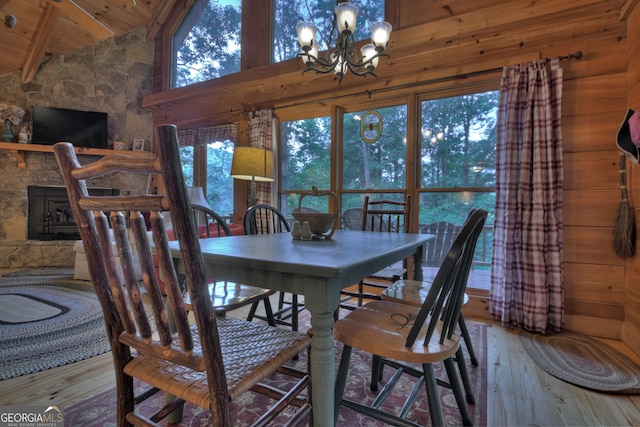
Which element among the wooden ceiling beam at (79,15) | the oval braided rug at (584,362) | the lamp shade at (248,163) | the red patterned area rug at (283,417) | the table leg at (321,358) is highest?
the wooden ceiling beam at (79,15)

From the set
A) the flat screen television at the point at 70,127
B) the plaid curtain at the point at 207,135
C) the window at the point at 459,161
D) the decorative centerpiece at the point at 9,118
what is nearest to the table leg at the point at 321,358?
the window at the point at 459,161

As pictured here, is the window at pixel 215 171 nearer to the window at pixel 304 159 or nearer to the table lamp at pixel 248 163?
the window at pixel 304 159

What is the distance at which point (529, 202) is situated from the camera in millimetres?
2449

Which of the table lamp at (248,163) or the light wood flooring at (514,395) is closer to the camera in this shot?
the light wood flooring at (514,395)

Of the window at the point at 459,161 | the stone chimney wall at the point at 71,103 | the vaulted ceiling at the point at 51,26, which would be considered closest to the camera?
the window at the point at 459,161

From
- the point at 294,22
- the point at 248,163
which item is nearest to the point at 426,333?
the point at 248,163

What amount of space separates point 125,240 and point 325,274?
1.69 feet

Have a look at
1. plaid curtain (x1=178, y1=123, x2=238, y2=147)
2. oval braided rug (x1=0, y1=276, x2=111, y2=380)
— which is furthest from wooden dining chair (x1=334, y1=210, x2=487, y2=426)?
plaid curtain (x1=178, y1=123, x2=238, y2=147)

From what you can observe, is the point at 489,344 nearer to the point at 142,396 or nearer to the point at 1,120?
the point at 142,396

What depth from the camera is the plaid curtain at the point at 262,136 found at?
387 cm

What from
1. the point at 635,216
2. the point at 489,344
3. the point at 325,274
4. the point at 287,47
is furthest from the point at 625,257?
the point at 287,47

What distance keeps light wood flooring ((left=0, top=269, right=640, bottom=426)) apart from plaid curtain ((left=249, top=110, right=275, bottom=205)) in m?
2.34

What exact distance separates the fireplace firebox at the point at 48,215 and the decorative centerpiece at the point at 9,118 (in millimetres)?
729

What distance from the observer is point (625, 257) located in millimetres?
2266
